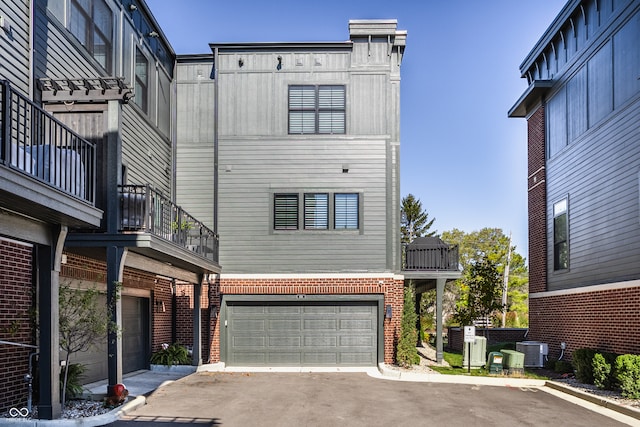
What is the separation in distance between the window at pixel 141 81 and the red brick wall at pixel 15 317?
23.0ft

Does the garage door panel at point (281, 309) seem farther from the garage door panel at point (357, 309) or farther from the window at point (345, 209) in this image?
the window at point (345, 209)

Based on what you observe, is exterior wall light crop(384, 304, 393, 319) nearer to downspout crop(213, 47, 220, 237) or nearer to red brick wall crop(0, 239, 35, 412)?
downspout crop(213, 47, 220, 237)

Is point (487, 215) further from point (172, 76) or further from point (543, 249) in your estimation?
point (172, 76)

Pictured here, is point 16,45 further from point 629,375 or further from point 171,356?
point 629,375

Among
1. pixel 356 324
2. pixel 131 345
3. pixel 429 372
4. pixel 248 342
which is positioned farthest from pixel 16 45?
pixel 429 372

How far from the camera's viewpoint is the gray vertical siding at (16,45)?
10.3 m

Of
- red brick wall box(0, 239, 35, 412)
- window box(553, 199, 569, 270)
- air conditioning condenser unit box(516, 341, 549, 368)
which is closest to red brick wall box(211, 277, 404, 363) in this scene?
air conditioning condenser unit box(516, 341, 549, 368)

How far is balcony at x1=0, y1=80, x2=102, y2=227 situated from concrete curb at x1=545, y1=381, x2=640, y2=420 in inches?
390

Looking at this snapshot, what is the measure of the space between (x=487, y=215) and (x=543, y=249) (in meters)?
36.9

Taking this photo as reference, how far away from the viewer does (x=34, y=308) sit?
10.6m

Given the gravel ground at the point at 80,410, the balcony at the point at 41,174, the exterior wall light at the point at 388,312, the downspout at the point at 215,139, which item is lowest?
the gravel ground at the point at 80,410

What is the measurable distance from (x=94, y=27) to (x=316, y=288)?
31.5 ft

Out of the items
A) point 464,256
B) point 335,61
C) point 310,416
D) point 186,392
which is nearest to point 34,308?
point 186,392

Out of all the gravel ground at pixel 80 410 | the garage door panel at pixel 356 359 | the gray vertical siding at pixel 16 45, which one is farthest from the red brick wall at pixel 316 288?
the gray vertical siding at pixel 16 45
